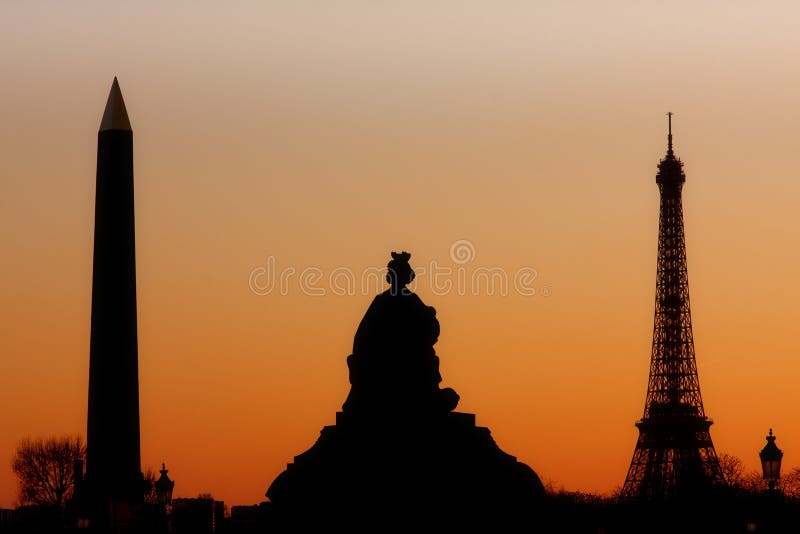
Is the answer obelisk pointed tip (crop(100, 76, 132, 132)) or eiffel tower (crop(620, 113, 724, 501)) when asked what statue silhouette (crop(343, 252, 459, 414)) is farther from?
eiffel tower (crop(620, 113, 724, 501))

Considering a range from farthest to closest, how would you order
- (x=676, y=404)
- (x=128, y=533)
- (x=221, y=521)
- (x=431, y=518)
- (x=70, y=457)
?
(x=676, y=404), (x=70, y=457), (x=221, y=521), (x=128, y=533), (x=431, y=518)

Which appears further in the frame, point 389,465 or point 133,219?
point 133,219

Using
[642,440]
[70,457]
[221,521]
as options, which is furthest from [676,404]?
[221,521]

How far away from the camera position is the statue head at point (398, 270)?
54188mm

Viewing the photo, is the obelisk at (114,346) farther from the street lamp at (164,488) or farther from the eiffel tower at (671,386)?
the eiffel tower at (671,386)

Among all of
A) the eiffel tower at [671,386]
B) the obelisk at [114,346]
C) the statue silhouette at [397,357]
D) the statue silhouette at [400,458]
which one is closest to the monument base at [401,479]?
the statue silhouette at [400,458]

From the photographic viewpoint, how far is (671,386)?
393ft

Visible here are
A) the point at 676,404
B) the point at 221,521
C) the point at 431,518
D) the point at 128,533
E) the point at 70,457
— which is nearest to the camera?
the point at 431,518

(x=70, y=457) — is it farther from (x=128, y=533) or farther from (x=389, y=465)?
(x=389, y=465)

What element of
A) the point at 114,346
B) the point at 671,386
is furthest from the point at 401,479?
the point at 671,386

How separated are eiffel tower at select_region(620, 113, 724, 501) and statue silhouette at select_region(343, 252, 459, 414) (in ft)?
195

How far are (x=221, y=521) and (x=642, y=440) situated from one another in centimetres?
4026

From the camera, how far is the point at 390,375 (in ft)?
177

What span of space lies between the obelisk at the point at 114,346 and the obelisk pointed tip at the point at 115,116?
2 cm
